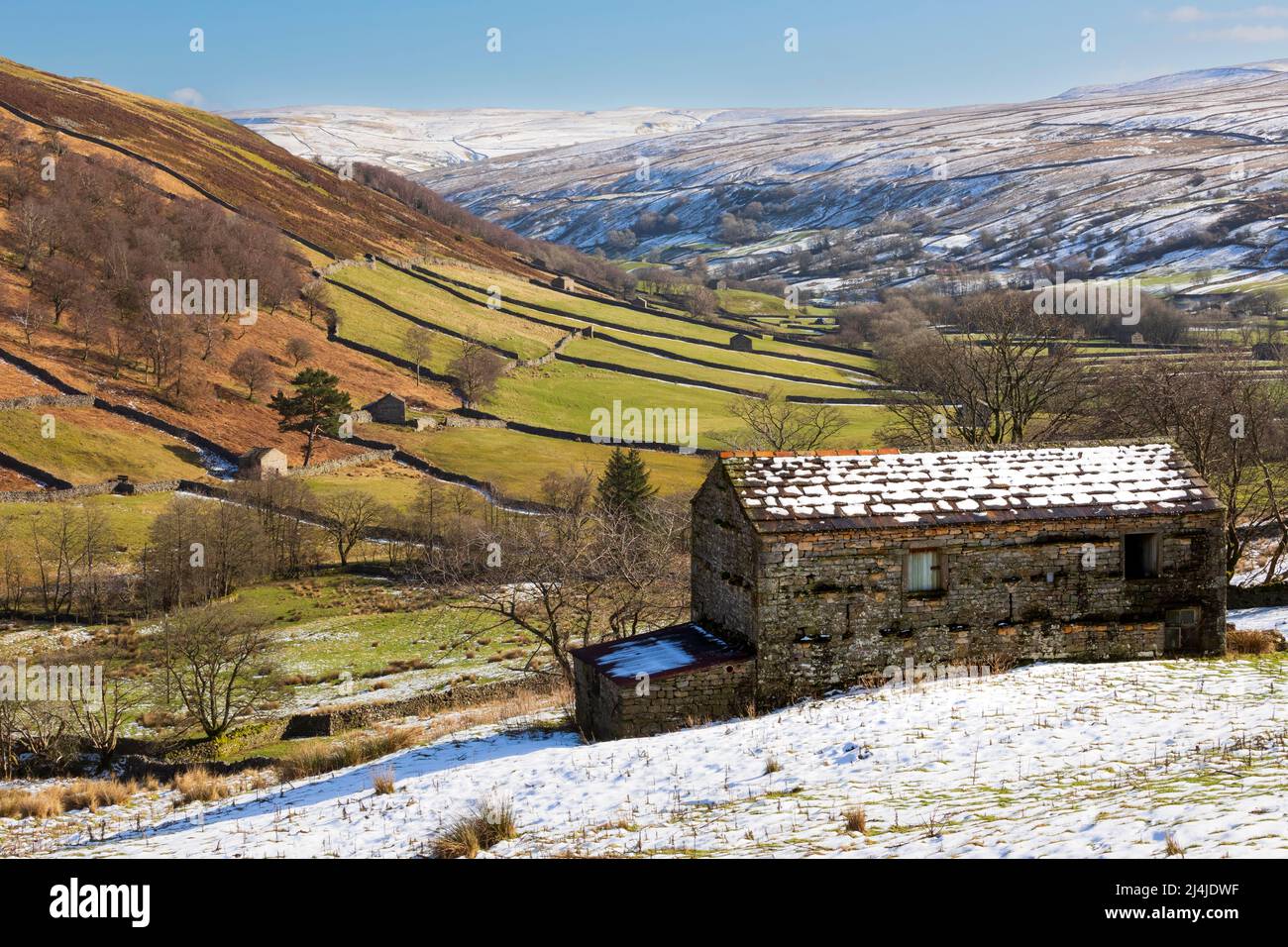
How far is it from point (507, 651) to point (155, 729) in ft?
48.4

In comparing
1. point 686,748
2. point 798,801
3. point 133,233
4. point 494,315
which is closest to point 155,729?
point 686,748

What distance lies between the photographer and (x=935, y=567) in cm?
2164

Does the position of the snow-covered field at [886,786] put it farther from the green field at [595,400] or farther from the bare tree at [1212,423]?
the green field at [595,400]

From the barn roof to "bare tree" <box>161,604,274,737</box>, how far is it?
76.9 ft

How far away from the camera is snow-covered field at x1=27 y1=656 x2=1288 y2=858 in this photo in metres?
11.0

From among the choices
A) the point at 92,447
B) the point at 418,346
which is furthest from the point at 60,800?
the point at 418,346

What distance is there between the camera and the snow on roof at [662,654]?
20.8 m

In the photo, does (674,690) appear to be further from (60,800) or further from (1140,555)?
(60,800)

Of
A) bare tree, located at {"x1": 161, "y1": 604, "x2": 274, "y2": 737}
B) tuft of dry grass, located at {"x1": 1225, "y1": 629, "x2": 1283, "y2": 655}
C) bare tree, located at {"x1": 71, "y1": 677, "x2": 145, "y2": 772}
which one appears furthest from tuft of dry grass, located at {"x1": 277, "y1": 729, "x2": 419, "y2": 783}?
tuft of dry grass, located at {"x1": 1225, "y1": 629, "x2": 1283, "y2": 655}

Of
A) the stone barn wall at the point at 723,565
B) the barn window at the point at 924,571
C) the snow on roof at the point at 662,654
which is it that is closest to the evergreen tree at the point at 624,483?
the stone barn wall at the point at 723,565

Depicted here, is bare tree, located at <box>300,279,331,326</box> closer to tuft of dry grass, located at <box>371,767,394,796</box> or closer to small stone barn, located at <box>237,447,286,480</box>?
small stone barn, located at <box>237,447,286,480</box>

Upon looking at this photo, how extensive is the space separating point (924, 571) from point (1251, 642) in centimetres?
812

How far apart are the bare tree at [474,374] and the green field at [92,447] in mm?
30900
